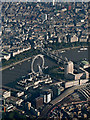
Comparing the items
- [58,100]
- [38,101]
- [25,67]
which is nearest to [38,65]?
[25,67]

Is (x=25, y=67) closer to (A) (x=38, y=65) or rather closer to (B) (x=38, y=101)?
(A) (x=38, y=65)

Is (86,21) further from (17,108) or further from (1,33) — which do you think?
(17,108)

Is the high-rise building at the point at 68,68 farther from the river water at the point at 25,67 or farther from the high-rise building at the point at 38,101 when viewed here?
the high-rise building at the point at 38,101

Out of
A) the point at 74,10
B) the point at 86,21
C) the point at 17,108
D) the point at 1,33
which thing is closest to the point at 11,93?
the point at 17,108

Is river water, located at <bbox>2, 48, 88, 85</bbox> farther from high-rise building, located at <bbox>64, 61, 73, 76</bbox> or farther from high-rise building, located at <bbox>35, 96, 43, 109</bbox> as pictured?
high-rise building, located at <bbox>35, 96, 43, 109</bbox>

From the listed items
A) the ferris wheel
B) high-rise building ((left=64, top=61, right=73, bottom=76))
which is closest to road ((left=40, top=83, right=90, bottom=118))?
high-rise building ((left=64, top=61, right=73, bottom=76))

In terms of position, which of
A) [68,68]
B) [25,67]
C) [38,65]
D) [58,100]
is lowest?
[58,100]

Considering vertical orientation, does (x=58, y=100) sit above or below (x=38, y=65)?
below

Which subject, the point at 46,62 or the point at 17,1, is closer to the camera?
the point at 46,62
